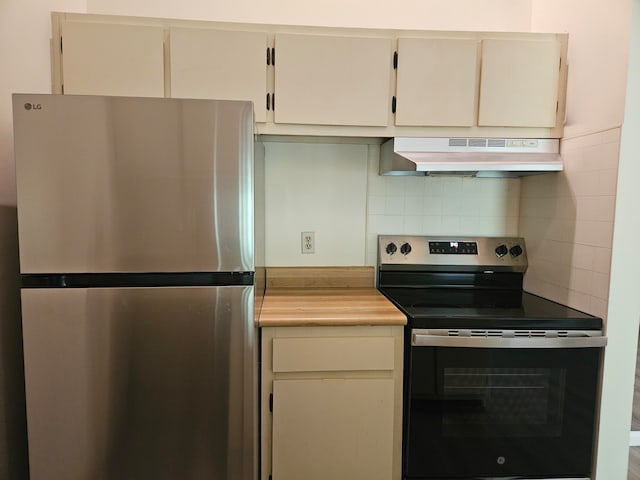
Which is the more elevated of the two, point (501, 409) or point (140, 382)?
point (140, 382)

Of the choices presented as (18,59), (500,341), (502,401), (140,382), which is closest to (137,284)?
(140,382)

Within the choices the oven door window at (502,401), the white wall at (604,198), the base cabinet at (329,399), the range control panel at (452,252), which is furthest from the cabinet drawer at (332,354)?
the white wall at (604,198)

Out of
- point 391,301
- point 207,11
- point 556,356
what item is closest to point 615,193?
point 556,356

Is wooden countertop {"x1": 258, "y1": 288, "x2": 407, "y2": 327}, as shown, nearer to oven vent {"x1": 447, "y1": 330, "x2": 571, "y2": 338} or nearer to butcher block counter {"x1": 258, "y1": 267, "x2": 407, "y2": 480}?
butcher block counter {"x1": 258, "y1": 267, "x2": 407, "y2": 480}

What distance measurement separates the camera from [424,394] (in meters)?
1.60

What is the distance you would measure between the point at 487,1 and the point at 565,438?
212 centimetres

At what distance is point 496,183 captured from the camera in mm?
2174

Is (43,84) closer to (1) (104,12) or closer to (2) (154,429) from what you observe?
(1) (104,12)

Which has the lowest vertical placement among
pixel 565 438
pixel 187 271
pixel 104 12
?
pixel 565 438

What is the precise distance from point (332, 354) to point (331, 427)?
0.96 ft

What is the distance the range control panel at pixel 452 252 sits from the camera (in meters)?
2.13

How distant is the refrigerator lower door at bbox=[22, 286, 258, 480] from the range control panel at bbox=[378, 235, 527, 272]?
1.00 m

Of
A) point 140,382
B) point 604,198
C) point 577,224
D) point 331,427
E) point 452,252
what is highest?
point 604,198

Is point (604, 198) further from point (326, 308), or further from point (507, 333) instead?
point (326, 308)
